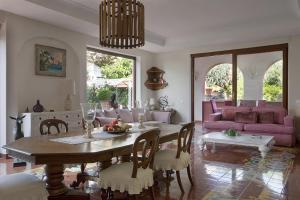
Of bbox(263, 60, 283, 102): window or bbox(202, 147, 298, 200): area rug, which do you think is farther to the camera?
bbox(263, 60, 283, 102): window

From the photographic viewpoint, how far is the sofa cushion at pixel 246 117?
6191 mm

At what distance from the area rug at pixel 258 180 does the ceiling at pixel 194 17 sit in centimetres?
292

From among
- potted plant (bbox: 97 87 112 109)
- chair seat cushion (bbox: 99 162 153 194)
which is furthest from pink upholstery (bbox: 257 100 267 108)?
chair seat cushion (bbox: 99 162 153 194)

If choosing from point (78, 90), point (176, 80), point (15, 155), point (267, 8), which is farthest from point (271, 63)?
point (15, 155)

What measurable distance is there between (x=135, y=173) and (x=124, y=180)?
12 cm

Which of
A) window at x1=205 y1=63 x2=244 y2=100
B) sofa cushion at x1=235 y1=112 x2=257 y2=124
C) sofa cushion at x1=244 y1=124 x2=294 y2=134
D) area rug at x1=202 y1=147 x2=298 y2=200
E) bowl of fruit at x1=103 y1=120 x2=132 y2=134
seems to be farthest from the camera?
window at x1=205 y1=63 x2=244 y2=100

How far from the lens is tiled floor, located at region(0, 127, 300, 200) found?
9.46 ft

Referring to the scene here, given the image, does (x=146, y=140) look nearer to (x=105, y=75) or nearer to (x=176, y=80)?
(x=105, y=75)

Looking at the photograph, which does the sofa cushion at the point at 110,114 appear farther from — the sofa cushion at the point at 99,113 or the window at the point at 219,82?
the window at the point at 219,82

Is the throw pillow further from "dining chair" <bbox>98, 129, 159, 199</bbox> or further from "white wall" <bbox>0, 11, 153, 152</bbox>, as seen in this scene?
"dining chair" <bbox>98, 129, 159, 199</bbox>

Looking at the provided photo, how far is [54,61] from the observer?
546 cm

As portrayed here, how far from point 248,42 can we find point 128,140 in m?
5.80

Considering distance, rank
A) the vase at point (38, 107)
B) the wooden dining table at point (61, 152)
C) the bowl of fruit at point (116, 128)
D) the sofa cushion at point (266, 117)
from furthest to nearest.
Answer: the sofa cushion at point (266, 117) < the vase at point (38, 107) < the bowl of fruit at point (116, 128) < the wooden dining table at point (61, 152)

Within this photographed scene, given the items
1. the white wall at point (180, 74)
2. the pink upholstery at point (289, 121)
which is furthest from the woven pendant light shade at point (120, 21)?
the white wall at point (180, 74)
